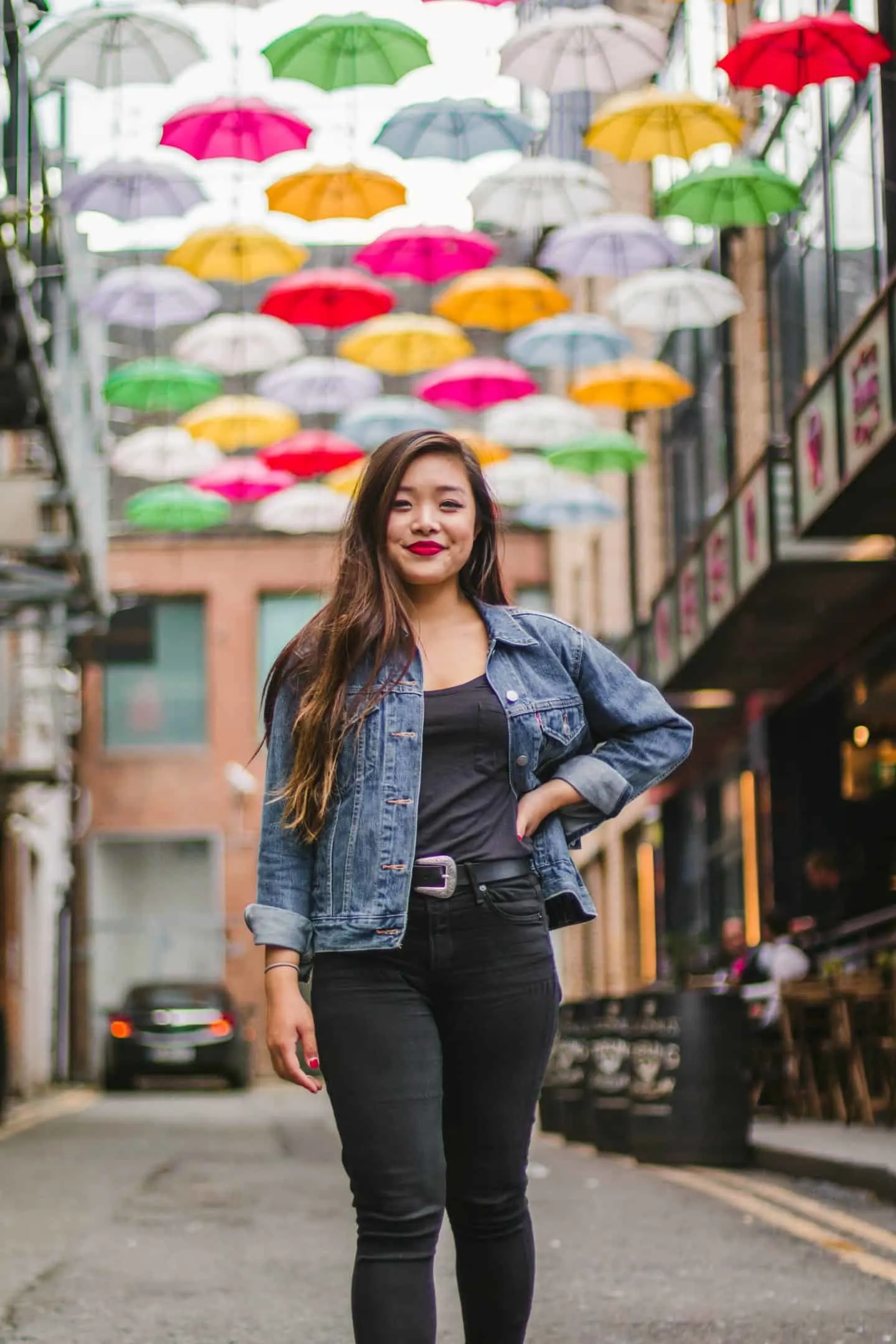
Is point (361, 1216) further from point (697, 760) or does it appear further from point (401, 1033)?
point (697, 760)

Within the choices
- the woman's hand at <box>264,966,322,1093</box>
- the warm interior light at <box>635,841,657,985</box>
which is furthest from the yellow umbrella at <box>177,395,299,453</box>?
the woman's hand at <box>264,966,322,1093</box>

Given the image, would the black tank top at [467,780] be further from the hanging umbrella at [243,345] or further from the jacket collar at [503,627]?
the hanging umbrella at [243,345]

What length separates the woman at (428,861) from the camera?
11.7 ft

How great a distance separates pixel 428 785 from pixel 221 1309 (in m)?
3.31

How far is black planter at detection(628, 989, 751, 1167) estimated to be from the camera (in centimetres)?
1217

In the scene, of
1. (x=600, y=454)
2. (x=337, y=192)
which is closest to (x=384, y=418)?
(x=600, y=454)

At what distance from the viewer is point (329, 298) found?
19.0 metres

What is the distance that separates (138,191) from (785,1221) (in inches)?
434

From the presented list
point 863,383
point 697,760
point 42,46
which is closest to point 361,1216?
point 863,383

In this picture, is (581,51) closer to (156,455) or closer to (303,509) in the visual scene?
(156,455)

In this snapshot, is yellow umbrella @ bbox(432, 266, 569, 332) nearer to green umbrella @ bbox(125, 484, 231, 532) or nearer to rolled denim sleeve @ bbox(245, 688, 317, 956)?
green umbrella @ bbox(125, 484, 231, 532)

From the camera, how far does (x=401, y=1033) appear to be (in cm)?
357

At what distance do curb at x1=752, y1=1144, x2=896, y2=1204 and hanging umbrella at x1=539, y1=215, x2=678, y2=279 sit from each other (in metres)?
8.20

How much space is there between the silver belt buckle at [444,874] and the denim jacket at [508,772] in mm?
29
